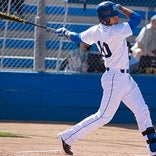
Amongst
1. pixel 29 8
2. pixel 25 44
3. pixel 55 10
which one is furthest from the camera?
pixel 55 10

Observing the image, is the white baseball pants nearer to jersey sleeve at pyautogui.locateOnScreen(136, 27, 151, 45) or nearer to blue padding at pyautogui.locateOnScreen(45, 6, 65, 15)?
jersey sleeve at pyautogui.locateOnScreen(136, 27, 151, 45)

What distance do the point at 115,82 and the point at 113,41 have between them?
0.47m

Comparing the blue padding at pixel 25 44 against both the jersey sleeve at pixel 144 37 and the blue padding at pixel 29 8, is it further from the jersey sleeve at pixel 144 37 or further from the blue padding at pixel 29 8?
the jersey sleeve at pixel 144 37

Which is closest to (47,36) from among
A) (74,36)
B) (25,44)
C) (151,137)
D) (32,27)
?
(32,27)

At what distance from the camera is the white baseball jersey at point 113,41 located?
7273 mm

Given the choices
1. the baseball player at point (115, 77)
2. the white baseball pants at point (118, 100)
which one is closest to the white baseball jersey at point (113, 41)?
the baseball player at point (115, 77)

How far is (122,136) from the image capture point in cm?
945

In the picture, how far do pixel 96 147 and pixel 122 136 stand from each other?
1.28 m

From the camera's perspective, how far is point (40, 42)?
10.9 m

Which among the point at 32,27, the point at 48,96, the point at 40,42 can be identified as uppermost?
the point at 32,27

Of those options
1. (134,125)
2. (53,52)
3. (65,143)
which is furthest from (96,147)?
(53,52)

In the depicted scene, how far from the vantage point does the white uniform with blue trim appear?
7.27 m

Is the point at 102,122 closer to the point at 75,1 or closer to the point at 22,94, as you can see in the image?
the point at 22,94

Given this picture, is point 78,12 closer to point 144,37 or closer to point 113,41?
point 144,37
